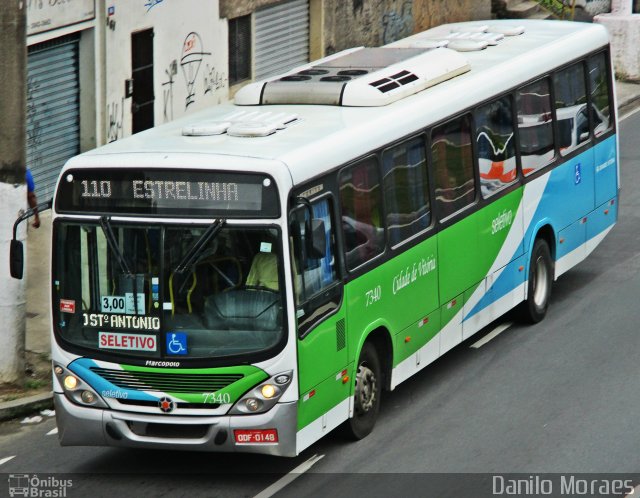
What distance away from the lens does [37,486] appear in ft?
35.9

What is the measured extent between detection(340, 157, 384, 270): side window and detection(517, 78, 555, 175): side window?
132 inches

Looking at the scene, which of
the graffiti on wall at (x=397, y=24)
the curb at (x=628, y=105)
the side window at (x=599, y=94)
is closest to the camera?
the side window at (x=599, y=94)

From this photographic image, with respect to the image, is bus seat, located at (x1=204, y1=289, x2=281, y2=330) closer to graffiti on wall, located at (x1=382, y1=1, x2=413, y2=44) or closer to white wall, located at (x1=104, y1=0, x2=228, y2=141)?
white wall, located at (x1=104, y1=0, x2=228, y2=141)

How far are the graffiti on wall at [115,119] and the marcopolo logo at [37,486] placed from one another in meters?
9.69

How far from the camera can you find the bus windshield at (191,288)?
10188 millimetres

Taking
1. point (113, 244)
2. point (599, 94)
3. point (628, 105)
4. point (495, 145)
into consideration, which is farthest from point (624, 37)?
point (113, 244)

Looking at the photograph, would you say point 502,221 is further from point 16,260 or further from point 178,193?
point 16,260

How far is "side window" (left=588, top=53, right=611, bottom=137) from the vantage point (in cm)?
1619

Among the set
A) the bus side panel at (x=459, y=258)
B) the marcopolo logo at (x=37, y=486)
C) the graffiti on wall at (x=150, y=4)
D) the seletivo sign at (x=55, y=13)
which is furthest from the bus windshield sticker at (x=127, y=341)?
the graffiti on wall at (x=150, y=4)

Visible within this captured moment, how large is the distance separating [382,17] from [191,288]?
18.7m

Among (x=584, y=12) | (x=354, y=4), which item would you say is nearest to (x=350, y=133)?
(x=354, y=4)

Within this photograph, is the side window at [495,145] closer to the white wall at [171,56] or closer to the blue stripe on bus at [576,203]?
the blue stripe on bus at [576,203]

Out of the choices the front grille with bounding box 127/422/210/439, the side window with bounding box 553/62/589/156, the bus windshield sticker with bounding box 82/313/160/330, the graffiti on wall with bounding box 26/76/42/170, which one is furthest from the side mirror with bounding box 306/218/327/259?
the graffiti on wall with bounding box 26/76/42/170

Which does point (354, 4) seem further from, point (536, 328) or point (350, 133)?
point (350, 133)
